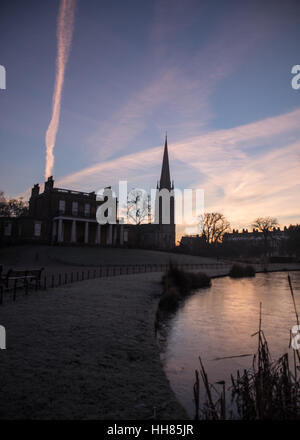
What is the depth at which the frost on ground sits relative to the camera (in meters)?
4.19

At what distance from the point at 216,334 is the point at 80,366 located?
6.53 metres

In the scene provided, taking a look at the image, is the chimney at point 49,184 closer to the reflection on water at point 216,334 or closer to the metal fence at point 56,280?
the metal fence at point 56,280

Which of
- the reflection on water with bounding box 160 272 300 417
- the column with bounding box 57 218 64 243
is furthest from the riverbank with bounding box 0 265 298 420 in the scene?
the column with bounding box 57 218 64 243

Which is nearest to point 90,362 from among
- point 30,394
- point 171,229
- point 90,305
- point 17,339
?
point 30,394

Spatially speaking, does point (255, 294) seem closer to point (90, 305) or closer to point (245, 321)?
point (245, 321)

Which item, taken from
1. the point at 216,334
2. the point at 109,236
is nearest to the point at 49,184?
the point at 109,236

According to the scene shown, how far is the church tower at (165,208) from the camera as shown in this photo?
86312 millimetres

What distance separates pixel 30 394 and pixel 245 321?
10708 millimetres

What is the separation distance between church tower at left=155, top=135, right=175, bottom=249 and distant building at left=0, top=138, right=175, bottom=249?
23.6 meters

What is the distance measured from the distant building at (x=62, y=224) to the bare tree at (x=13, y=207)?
8783mm

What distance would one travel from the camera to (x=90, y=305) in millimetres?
11773

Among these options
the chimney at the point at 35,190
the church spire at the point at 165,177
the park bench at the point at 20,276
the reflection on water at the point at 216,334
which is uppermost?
the church spire at the point at 165,177

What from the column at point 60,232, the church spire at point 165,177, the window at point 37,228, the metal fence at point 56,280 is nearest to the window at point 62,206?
the column at point 60,232
